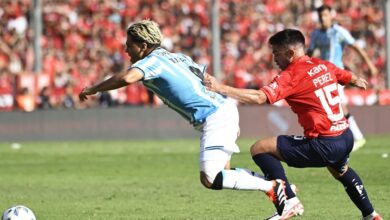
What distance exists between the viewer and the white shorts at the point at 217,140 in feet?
32.3

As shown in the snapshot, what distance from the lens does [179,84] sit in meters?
9.76

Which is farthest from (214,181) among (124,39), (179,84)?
(124,39)

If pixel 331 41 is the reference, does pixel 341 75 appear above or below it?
above

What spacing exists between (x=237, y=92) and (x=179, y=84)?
907mm

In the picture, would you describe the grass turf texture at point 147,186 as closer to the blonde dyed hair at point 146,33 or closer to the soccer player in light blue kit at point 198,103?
the soccer player in light blue kit at point 198,103

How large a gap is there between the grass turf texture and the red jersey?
5.26ft

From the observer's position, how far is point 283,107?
26297mm

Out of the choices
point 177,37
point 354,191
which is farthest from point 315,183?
point 177,37

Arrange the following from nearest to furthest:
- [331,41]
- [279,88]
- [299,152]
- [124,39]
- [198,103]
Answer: [279,88] < [299,152] < [198,103] < [331,41] < [124,39]

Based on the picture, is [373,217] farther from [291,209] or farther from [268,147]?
[268,147]

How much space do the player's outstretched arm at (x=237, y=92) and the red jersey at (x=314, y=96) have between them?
0.38m

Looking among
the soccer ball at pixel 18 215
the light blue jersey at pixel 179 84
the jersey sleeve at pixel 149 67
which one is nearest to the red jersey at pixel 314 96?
the light blue jersey at pixel 179 84

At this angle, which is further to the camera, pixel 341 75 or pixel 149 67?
pixel 341 75

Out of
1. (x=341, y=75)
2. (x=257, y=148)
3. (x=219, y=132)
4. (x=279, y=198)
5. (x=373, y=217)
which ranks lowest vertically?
(x=373, y=217)
